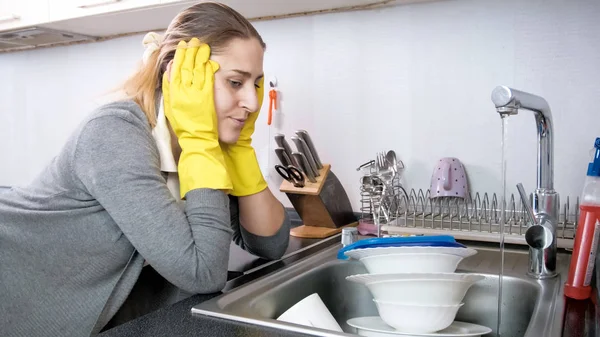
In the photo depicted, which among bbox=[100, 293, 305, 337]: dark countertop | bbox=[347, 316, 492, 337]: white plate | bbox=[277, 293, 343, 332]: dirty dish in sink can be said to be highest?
bbox=[100, 293, 305, 337]: dark countertop

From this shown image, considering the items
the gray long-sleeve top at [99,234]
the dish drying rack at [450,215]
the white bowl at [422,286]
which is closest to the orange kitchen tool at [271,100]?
the dish drying rack at [450,215]

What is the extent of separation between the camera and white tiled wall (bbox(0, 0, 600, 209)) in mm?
1327

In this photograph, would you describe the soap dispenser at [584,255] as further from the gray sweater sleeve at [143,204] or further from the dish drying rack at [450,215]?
the gray sweater sleeve at [143,204]

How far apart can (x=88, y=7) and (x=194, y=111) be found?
89 cm

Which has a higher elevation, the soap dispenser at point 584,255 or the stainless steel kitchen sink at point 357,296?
the soap dispenser at point 584,255

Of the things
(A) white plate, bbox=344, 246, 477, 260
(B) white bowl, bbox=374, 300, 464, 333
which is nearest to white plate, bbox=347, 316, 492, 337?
(B) white bowl, bbox=374, 300, 464, 333

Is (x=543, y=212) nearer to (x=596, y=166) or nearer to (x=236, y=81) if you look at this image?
(x=596, y=166)

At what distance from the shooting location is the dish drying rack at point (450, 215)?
4.17 feet

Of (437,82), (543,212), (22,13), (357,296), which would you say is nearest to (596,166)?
(543,212)

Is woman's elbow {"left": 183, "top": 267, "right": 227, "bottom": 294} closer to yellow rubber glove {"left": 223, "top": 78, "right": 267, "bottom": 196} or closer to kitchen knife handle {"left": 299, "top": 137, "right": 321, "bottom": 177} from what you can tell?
yellow rubber glove {"left": 223, "top": 78, "right": 267, "bottom": 196}

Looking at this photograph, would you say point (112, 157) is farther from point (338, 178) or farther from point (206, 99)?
point (338, 178)

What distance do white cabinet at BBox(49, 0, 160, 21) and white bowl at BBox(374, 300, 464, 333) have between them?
3.67 feet

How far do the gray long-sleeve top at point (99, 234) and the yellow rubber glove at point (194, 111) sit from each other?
53 mm

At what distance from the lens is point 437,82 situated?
1492 millimetres
